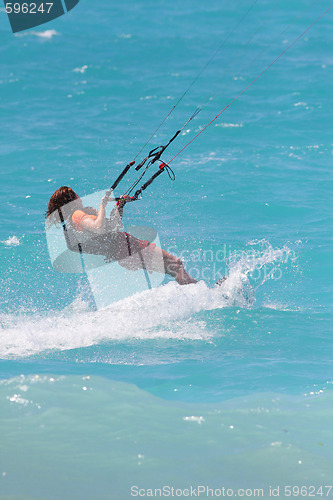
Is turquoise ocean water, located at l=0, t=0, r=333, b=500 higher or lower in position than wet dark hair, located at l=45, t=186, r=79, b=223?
lower

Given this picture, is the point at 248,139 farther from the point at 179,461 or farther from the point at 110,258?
the point at 179,461

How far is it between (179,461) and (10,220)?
20.4 ft

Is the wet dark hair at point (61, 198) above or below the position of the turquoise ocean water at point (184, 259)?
above

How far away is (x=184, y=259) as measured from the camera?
8.41m

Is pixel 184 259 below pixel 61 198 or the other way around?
below

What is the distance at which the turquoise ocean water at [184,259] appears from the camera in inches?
163

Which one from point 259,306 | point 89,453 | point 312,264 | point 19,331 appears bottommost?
point 312,264

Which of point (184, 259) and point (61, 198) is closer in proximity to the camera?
point (61, 198)

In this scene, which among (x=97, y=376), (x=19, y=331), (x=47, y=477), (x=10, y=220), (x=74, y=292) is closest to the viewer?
(x=47, y=477)

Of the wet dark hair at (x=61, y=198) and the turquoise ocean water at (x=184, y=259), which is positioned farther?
the wet dark hair at (x=61, y=198)

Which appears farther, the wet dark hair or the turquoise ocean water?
the wet dark hair

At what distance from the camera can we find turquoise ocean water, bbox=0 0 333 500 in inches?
163

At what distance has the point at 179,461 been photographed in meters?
4.03

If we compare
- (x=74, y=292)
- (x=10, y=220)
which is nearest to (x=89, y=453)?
(x=74, y=292)
